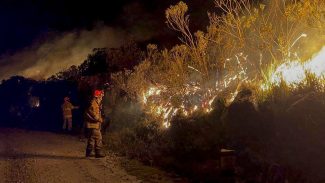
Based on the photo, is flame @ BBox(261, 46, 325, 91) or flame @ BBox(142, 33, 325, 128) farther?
flame @ BBox(142, 33, 325, 128)

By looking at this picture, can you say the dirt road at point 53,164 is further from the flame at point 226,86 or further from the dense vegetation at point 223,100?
the flame at point 226,86

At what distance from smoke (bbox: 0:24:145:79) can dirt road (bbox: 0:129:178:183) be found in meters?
11.5

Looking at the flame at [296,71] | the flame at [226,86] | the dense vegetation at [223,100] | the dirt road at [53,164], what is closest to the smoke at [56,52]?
the dense vegetation at [223,100]

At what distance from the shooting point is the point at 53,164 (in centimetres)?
1213

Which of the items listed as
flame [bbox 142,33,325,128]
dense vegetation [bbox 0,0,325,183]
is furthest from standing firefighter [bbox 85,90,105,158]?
flame [bbox 142,33,325,128]

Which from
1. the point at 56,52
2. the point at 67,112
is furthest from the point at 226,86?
the point at 56,52

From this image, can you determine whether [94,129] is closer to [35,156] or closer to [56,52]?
[35,156]

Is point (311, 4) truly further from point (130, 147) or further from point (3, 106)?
point (3, 106)

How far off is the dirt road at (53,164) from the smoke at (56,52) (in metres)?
11.5

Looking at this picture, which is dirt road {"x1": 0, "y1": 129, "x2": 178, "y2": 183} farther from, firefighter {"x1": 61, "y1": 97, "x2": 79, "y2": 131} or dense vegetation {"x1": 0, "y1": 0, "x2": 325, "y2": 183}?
firefighter {"x1": 61, "y1": 97, "x2": 79, "y2": 131}

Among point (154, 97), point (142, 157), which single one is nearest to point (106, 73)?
point (154, 97)

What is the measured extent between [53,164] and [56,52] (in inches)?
730

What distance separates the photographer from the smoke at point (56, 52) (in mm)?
27953

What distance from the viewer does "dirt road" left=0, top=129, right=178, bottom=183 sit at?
10509mm
